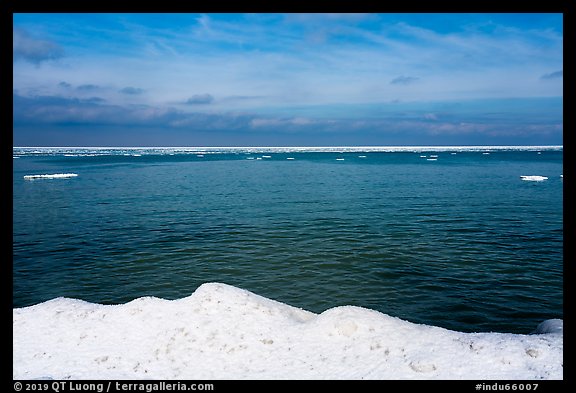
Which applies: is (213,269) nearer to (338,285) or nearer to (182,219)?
(338,285)

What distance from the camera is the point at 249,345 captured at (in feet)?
29.6

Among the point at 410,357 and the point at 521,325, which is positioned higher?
the point at 410,357

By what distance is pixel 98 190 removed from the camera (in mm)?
51812

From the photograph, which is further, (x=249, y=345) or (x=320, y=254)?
(x=320, y=254)

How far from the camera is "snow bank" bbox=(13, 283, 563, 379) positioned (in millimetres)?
7926

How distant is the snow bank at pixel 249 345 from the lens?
7.93m

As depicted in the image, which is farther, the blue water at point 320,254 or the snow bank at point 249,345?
the blue water at point 320,254

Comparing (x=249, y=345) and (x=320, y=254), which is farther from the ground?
(x=249, y=345)

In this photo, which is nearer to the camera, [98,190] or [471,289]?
[471,289]

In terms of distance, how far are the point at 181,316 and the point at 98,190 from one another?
156 feet

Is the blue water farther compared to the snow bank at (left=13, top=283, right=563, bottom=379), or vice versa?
the blue water

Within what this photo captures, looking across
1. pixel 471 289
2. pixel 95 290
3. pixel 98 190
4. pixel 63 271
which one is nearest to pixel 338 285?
pixel 471 289
